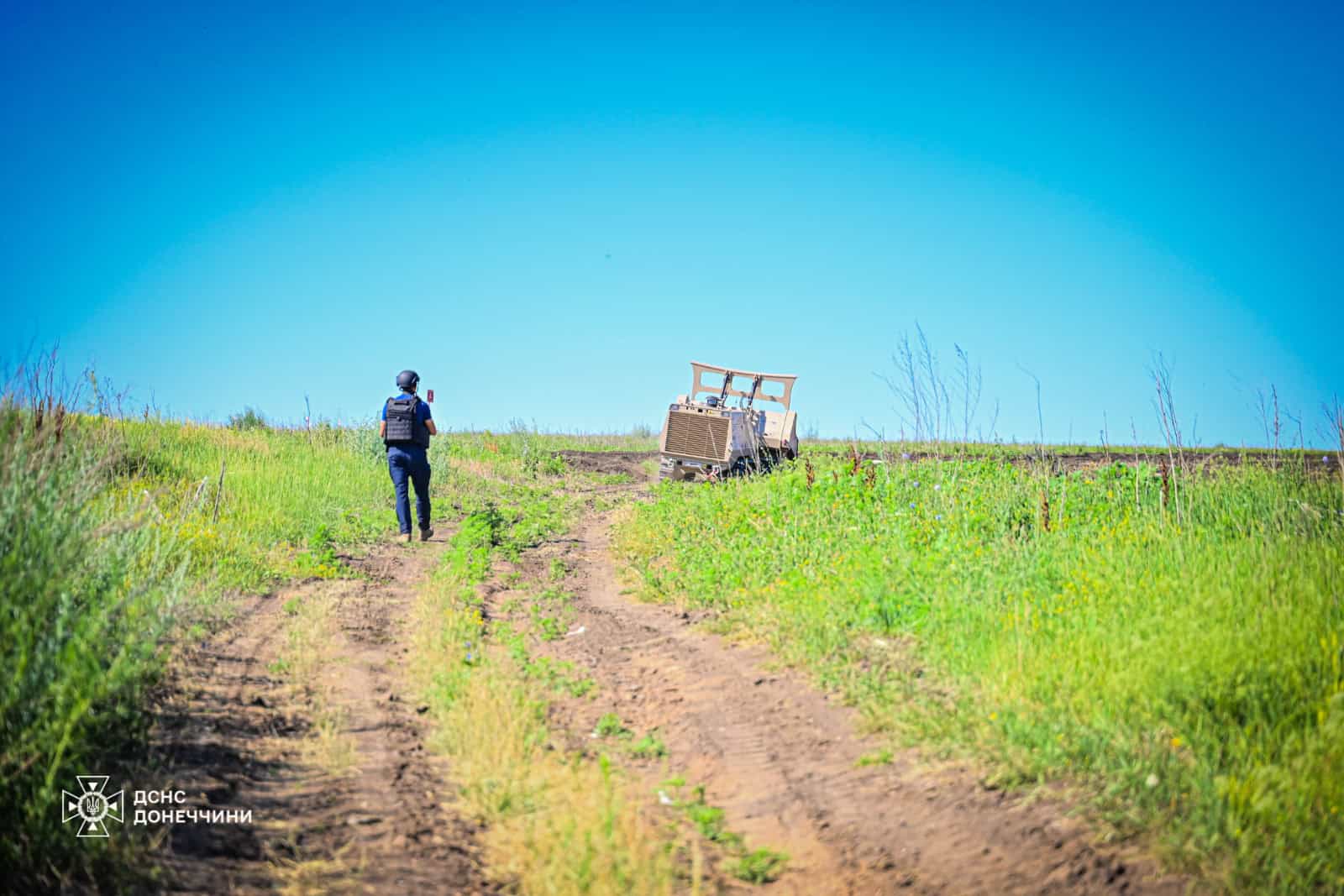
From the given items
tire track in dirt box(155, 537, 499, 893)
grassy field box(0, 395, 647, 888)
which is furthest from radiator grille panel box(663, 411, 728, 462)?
tire track in dirt box(155, 537, 499, 893)

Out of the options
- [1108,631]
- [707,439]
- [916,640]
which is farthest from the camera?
[707,439]

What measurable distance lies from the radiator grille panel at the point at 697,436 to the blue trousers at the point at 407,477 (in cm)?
728

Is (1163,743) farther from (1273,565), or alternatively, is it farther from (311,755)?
(311,755)

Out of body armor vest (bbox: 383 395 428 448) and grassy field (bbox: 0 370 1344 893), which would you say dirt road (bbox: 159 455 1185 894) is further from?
body armor vest (bbox: 383 395 428 448)

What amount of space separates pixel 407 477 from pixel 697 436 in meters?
7.56

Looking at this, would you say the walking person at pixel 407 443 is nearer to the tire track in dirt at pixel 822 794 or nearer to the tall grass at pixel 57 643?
the tire track in dirt at pixel 822 794

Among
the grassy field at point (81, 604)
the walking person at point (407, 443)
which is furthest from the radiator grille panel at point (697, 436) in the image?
the grassy field at point (81, 604)

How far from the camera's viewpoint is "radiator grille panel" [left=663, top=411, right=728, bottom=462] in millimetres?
18250

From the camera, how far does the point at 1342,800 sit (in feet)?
12.6

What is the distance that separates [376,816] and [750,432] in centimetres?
1587

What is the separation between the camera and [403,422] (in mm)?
11742

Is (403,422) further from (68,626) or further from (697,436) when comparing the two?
(697,436)

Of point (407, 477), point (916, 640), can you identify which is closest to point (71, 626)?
point (916, 640)

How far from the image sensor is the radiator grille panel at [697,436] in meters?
18.2
